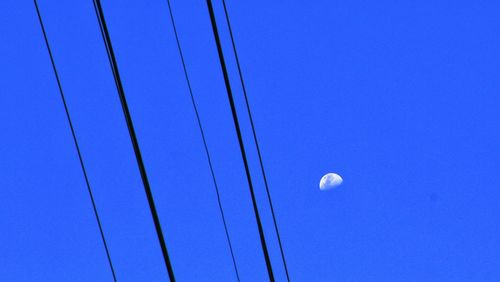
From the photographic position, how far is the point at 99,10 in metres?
3.99

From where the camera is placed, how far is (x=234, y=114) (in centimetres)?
404

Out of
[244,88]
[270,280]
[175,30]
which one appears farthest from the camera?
[175,30]

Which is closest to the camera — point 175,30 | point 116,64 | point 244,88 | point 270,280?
point 116,64

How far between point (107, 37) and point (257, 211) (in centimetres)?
129

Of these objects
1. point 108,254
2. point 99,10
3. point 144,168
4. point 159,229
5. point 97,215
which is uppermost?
point 99,10

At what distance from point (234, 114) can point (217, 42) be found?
41 cm

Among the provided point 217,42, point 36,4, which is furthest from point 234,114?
point 36,4

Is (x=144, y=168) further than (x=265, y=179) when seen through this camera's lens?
No

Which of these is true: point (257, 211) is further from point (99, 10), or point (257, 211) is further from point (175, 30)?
point (175, 30)

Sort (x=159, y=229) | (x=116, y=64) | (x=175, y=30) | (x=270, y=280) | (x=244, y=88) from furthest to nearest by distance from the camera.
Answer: (x=175, y=30)
(x=244, y=88)
(x=270, y=280)
(x=116, y=64)
(x=159, y=229)

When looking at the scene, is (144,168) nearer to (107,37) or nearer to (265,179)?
(107,37)

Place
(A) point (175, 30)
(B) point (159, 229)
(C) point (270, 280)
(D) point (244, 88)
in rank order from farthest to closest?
(A) point (175, 30) < (D) point (244, 88) < (C) point (270, 280) < (B) point (159, 229)

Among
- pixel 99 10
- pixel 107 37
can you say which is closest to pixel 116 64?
pixel 107 37

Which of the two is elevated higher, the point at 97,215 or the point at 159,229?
the point at 159,229
